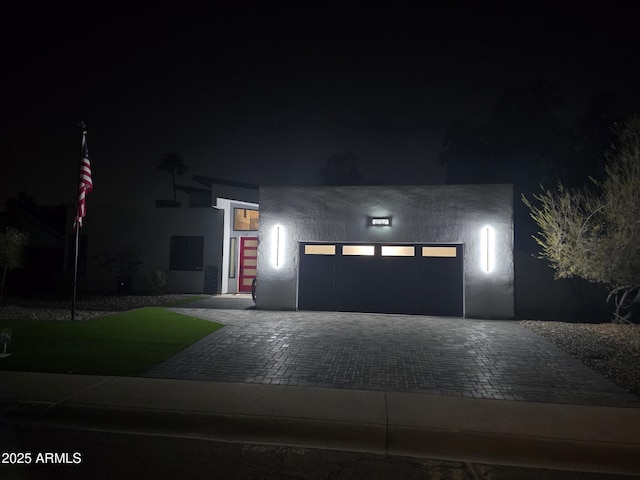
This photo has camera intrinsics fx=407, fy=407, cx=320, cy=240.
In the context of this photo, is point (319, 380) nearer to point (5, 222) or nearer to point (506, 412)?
point (506, 412)

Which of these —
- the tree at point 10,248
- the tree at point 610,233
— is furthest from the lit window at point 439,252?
the tree at point 10,248

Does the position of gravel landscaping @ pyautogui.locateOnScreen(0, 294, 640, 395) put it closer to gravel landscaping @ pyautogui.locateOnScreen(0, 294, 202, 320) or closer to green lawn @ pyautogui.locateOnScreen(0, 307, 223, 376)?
gravel landscaping @ pyautogui.locateOnScreen(0, 294, 202, 320)

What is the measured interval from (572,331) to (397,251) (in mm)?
4998

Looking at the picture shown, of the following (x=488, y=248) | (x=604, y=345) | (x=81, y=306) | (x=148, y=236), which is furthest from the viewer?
(x=148, y=236)

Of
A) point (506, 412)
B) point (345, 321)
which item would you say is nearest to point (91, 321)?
point (345, 321)

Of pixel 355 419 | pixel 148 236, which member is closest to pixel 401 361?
pixel 355 419

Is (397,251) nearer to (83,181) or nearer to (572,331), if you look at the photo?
(572,331)

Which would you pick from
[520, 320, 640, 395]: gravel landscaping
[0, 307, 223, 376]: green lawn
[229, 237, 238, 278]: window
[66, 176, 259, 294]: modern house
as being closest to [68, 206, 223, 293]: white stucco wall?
[66, 176, 259, 294]: modern house

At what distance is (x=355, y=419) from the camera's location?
4.66m

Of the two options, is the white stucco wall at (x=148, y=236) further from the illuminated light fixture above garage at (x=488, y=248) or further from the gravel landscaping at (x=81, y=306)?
the illuminated light fixture above garage at (x=488, y=248)

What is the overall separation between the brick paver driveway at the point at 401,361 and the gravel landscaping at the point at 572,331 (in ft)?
1.22

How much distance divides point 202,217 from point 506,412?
607 inches

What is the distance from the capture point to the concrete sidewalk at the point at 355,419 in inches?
164

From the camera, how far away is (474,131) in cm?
2675
